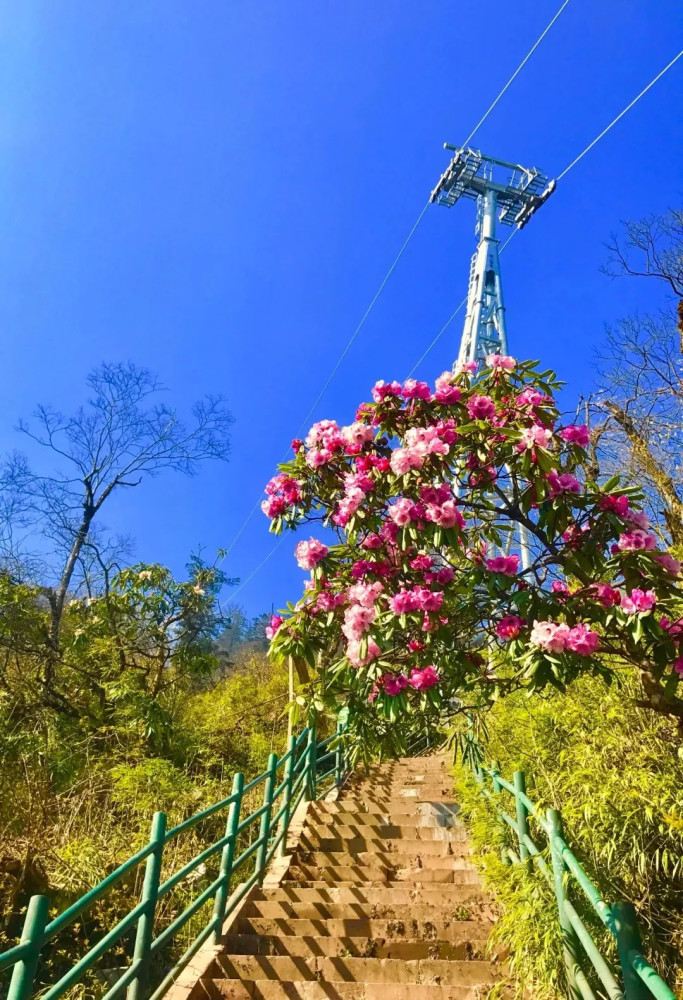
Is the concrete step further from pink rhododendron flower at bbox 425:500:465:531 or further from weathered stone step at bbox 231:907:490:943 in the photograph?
pink rhododendron flower at bbox 425:500:465:531

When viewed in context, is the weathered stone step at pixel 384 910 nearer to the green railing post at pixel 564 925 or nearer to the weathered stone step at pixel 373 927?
the weathered stone step at pixel 373 927

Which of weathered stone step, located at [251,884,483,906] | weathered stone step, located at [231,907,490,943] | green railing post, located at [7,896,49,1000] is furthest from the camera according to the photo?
weathered stone step, located at [251,884,483,906]

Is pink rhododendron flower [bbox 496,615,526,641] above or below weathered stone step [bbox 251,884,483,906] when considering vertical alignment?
above

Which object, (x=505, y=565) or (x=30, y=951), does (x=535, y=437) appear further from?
(x=30, y=951)

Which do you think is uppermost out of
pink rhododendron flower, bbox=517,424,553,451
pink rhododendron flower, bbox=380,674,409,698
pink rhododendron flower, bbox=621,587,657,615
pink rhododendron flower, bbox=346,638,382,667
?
pink rhododendron flower, bbox=517,424,553,451

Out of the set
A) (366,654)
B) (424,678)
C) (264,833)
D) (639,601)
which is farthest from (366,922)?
(639,601)

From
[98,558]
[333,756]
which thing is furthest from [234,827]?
[98,558]

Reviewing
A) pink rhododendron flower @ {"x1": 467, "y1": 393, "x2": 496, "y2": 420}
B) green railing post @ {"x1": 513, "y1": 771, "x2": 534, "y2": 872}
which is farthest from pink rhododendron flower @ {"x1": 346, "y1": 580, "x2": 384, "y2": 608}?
green railing post @ {"x1": 513, "y1": 771, "x2": 534, "y2": 872}

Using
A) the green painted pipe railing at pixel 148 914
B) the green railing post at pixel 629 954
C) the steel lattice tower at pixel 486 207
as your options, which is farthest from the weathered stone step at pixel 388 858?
the steel lattice tower at pixel 486 207

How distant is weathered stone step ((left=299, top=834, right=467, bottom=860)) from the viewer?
19.0 ft

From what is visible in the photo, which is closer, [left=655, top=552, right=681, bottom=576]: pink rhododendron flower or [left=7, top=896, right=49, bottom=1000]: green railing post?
[left=7, top=896, right=49, bottom=1000]: green railing post

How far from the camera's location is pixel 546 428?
9.36 ft

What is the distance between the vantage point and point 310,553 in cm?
313

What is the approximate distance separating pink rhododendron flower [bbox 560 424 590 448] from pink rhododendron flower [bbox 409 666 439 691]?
52.5 inches
